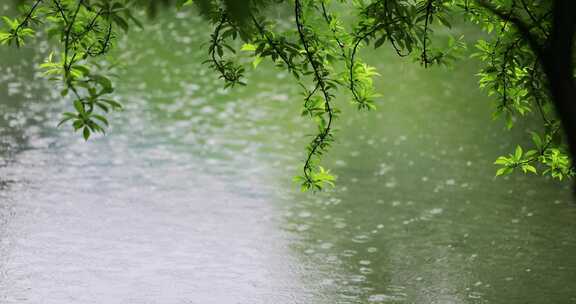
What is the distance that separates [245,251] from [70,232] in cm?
188

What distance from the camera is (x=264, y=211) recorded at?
1023cm

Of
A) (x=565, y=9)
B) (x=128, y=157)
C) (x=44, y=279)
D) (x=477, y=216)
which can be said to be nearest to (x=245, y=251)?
(x=44, y=279)

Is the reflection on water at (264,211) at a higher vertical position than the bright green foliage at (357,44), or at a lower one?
higher

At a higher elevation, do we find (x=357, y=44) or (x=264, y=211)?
(x=264, y=211)

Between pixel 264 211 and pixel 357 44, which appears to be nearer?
pixel 357 44

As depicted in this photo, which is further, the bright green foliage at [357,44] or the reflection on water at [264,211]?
the reflection on water at [264,211]

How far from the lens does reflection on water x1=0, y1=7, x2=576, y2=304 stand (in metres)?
8.07

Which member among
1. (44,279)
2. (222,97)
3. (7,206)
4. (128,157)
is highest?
(222,97)

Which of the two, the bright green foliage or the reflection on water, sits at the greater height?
the reflection on water

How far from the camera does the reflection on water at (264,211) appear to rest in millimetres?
8070

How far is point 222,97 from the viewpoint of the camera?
52.7ft

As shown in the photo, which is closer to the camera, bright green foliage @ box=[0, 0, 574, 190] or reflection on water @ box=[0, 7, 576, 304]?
Result: bright green foliage @ box=[0, 0, 574, 190]

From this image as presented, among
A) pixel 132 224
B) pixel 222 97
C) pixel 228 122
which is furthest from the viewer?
pixel 222 97

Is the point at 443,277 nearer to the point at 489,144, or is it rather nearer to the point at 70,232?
the point at 70,232
